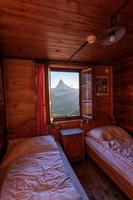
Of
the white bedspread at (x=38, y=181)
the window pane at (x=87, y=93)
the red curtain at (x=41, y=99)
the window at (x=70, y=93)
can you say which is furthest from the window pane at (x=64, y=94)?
the white bedspread at (x=38, y=181)

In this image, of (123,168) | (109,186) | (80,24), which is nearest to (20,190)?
(123,168)

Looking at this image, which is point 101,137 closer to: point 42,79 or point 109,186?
point 109,186

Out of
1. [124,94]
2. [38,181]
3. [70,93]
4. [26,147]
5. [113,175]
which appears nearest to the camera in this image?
[38,181]

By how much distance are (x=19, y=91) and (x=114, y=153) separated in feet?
6.95

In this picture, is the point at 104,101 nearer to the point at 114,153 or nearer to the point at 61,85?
the point at 61,85

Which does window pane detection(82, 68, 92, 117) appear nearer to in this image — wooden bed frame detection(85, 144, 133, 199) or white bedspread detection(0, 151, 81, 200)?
wooden bed frame detection(85, 144, 133, 199)

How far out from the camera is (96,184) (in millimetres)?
2062

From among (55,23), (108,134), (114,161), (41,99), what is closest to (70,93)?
(41,99)

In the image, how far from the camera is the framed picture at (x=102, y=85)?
124 inches

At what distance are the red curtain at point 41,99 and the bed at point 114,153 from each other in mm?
1048

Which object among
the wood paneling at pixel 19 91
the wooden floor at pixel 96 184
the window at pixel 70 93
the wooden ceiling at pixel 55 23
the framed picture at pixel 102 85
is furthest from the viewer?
the framed picture at pixel 102 85

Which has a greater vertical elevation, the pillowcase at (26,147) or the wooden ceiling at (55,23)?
the wooden ceiling at (55,23)

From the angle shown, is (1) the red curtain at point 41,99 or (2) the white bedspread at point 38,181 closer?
(2) the white bedspread at point 38,181

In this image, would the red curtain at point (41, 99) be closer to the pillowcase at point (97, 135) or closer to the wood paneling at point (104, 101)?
the pillowcase at point (97, 135)
